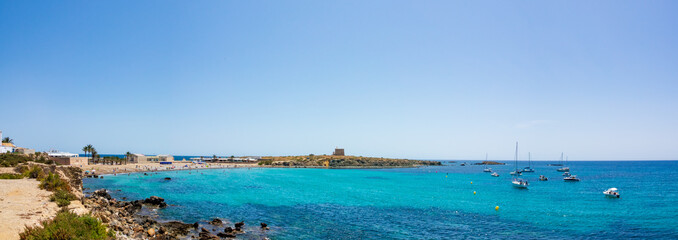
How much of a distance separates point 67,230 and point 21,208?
11532 millimetres

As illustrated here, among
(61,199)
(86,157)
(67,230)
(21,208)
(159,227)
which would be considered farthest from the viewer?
(86,157)

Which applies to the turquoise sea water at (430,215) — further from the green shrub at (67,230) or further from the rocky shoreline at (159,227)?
the green shrub at (67,230)

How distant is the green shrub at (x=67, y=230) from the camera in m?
13.5

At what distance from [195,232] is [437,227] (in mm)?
21195

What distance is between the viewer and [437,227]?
30766mm

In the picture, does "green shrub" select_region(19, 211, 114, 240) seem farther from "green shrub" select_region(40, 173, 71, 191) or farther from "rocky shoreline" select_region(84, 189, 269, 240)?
"green shrub" select_region(40, 173, 71, 191)

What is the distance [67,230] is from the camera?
14.0m

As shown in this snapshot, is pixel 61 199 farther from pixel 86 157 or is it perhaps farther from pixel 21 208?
pixel 86 157

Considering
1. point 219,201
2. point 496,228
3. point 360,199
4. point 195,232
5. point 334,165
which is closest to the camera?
point 195,232

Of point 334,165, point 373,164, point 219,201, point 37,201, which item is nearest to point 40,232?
point 37,201

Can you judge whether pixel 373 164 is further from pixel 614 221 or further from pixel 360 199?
pixel 614 221

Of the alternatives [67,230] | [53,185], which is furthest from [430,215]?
[53,185]

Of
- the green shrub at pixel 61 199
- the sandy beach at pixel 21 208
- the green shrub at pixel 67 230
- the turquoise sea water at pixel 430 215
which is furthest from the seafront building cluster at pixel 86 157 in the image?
the green shrub at pixel 67 230

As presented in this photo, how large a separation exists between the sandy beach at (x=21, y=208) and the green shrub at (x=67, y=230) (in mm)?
1217
